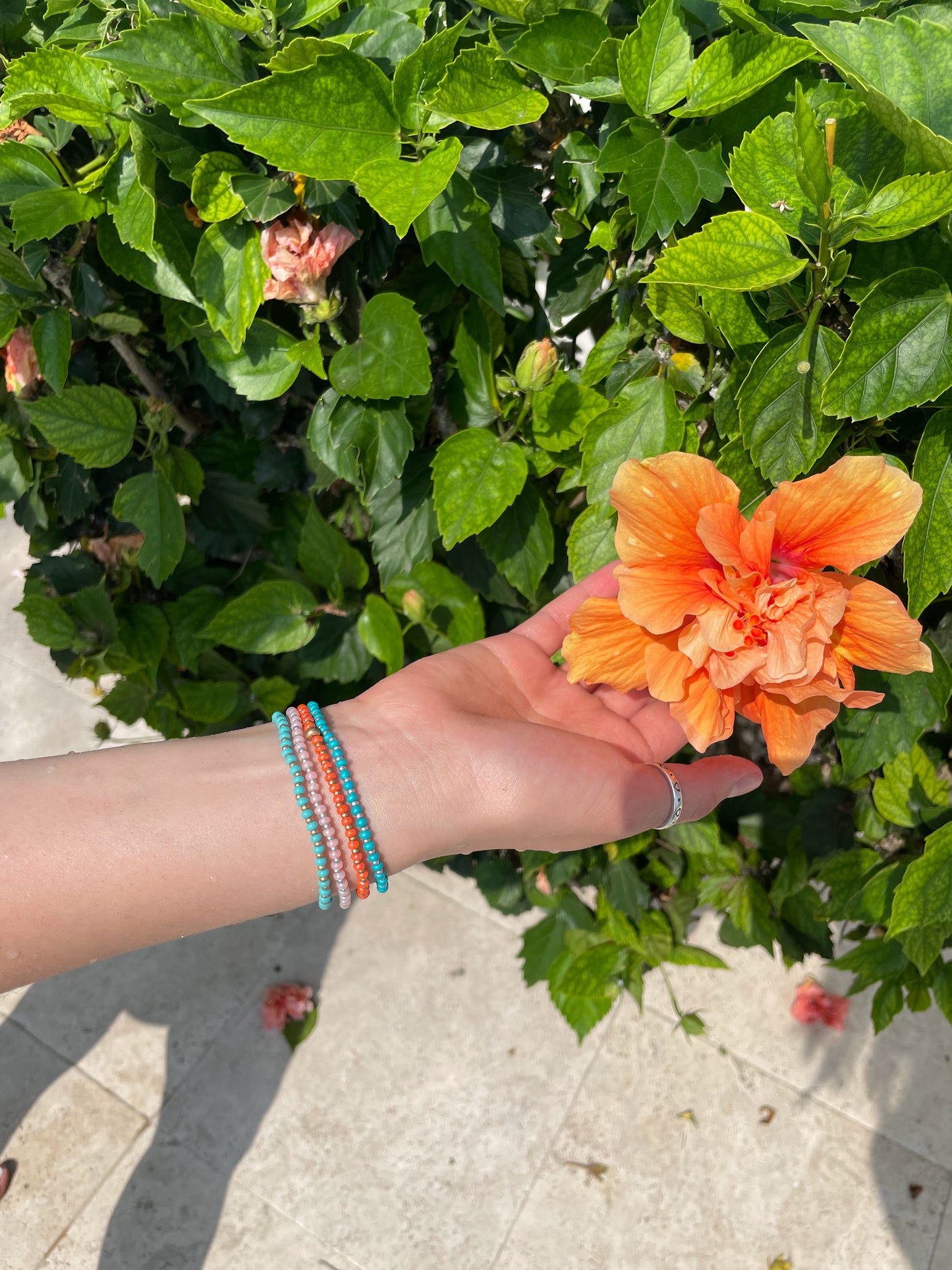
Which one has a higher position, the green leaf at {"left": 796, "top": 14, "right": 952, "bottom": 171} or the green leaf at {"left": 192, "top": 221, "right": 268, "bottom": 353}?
the green leaf at {"left": 796, "top": 14, "right": 952, "bottom": 171}

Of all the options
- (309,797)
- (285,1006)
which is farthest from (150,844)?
(285,1006)

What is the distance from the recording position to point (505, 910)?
6.01 ft

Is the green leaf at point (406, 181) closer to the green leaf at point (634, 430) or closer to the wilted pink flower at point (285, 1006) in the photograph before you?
the green leaf at point (634, 430)

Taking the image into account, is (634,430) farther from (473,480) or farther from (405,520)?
(405,520)

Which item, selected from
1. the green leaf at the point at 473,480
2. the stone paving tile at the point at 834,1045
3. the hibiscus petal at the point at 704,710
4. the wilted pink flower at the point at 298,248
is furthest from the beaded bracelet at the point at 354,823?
the stone paving tile at the point at 834,1045

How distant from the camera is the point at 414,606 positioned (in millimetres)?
1217

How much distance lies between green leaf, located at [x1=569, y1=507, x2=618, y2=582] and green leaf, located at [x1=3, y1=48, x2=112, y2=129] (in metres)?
0.59

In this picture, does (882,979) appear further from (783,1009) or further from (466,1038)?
(466,1038)

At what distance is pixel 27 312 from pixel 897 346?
100 cm

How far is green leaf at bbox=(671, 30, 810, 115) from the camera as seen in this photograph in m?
0.65

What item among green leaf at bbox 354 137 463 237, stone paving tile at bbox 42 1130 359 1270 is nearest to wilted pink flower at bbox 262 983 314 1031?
stone paving tile at bbox 42 1130 359 1270

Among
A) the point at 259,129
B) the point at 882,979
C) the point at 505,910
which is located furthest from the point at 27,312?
the point at 882,979

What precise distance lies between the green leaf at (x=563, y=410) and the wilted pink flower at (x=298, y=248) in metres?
0.25

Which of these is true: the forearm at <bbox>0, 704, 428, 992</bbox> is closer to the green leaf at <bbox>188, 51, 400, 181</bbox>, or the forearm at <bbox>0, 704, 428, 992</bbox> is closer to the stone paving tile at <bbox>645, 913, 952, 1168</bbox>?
the green leaf at <bbox>188, 51, 400, 181</bbox>
